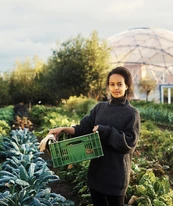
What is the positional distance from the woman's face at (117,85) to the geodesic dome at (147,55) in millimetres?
28967

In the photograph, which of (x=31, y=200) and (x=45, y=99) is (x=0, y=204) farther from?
(x=45, y=99)

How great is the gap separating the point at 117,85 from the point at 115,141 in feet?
1.59

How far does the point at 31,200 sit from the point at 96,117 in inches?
54.8

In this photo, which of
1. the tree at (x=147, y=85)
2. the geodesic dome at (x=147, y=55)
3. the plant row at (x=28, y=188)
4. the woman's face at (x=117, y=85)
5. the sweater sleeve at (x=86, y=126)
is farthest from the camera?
the geodesic dome at (x=147, y=55)

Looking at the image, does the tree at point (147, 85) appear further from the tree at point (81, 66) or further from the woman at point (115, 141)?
the woman at point (115, 141)

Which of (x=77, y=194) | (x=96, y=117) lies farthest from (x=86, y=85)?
(x=96, y=117)

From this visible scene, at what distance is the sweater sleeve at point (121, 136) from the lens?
299 centimetres

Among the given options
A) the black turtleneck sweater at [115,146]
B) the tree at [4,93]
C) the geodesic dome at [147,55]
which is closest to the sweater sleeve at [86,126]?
the black turtleneck sweater at [115,146]

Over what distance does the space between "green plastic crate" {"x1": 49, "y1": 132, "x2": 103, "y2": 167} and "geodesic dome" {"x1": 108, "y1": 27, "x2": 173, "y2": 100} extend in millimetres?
29185

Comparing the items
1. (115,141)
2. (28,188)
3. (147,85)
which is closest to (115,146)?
(115,141)

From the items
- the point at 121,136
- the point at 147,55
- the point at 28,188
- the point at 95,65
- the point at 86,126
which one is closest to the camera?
the point at 121,136

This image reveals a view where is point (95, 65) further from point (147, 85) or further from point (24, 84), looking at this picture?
point (24, 84)

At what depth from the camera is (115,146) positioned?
3014mm

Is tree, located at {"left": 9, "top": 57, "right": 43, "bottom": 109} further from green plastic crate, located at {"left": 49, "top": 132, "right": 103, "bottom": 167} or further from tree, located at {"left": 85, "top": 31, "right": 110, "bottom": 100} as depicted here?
green plastic crate, located at {"left": 49, "top": 132, "right": 103, "bottom": 167}
